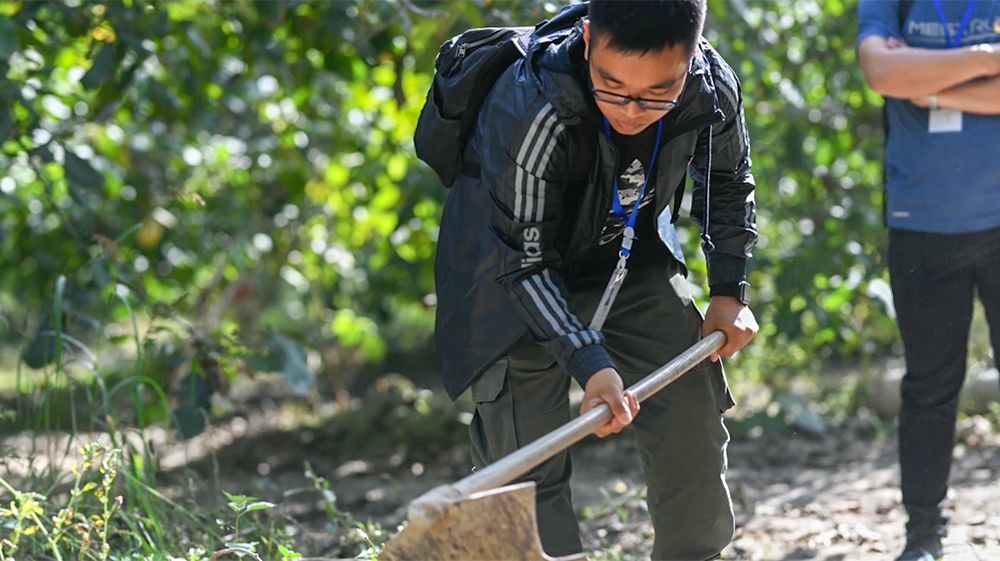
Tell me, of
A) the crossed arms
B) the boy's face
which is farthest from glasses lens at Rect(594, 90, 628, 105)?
the crossed arms

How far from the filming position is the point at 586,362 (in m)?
2.56

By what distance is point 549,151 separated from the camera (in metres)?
2.57

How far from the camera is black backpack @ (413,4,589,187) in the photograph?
275cm

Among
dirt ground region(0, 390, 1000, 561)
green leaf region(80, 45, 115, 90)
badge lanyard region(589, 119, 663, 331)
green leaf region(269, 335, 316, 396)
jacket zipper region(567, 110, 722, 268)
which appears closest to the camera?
jacket zipper region(567, 110, 722, 268)

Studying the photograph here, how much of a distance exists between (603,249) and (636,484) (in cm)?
213

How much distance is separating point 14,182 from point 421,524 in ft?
11.9

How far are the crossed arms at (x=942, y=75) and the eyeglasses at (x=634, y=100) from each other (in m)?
1.17

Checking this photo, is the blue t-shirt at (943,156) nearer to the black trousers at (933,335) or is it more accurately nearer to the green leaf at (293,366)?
the black trousers at (933,335)

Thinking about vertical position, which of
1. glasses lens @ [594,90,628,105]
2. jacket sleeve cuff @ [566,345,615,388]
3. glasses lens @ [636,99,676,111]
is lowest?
jacket sleeve cuff @ [566,345,615,388]

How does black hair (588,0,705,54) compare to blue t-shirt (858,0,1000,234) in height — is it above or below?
above

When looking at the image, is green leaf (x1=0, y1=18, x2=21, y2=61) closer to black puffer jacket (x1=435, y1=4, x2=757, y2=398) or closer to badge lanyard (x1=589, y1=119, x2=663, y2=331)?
black puffer jacket (x1=435, y1=4, x2=757, y2=398)

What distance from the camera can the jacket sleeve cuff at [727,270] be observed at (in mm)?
2990

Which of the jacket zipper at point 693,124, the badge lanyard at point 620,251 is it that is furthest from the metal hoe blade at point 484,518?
the jacket zipper at point 693,124

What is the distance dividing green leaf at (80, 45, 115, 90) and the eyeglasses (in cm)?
231
